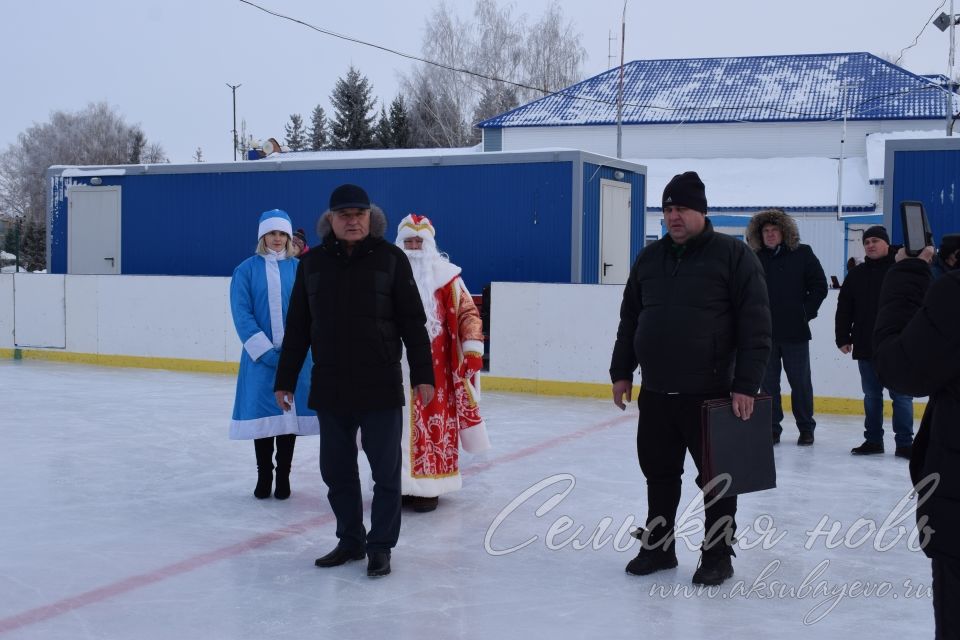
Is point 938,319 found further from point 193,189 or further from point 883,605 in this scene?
point 193,189

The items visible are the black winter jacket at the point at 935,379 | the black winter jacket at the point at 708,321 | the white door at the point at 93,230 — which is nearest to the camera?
the black winter jacket at the point at 935,379

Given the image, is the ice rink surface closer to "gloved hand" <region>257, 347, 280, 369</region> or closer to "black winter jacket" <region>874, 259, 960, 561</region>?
"gloved hand" <region>257, 347, 280, 369</region>

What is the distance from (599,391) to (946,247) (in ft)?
26.8

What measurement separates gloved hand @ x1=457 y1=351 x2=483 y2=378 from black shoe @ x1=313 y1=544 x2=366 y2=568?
4.08 feet

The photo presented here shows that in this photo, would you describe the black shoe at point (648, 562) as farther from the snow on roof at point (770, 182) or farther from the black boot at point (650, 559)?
the snow on roof at point (770, 182)

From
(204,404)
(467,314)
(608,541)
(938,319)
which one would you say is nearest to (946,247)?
(938,319)

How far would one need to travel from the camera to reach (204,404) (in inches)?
389

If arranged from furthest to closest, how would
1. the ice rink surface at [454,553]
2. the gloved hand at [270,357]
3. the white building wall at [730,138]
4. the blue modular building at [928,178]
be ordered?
the white building wall at [730,138] → the blue modular building at [928,178] → the gloved hand at [270,357] → the ice rink surface at [454,553]

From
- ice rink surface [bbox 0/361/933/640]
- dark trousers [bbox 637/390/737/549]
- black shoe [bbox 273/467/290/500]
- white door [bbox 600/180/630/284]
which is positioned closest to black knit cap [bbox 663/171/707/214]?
dark trousers [bbox 637/390/737/549]

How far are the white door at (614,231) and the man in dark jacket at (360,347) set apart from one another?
9.48 m

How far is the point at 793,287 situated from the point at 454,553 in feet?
12.1

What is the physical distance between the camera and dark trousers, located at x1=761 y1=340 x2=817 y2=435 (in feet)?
24.8

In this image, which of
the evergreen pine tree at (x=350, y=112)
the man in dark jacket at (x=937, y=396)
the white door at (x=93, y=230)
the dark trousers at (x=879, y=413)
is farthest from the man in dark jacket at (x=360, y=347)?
the evergreen pine tree at (x=350, y=112)

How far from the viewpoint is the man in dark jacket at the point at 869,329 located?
7.06 meters
